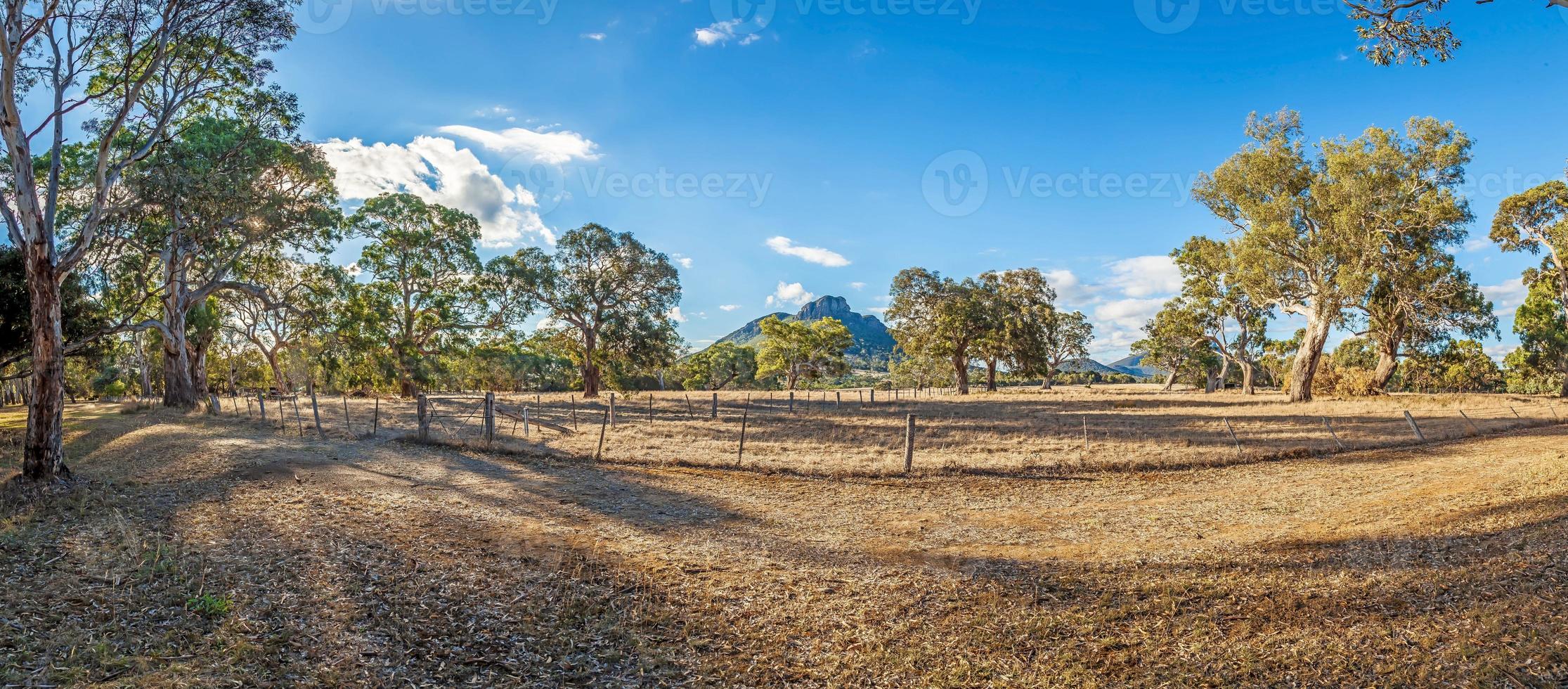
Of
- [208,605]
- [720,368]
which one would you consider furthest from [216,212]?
[720,368]

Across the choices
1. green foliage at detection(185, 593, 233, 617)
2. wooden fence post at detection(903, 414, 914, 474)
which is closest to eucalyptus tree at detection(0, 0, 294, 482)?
green foliage at detection(185, 593, 233, 617)

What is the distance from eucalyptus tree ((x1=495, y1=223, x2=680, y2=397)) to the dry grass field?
81.7 feet

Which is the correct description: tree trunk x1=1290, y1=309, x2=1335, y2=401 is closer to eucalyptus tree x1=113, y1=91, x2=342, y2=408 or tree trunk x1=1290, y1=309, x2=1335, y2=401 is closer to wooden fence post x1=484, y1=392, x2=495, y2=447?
wooden fence post x1=484, y1=392, x2=495, y2=447

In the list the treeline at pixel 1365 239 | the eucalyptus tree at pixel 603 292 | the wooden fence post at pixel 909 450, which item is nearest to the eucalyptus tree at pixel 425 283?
the eucalyptus tree at pixel 603 292

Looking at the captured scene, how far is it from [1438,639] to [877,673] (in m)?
4.87

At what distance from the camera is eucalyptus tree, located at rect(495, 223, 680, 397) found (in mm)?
37812

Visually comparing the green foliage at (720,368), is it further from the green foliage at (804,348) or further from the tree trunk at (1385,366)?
the tree trunk at (1385,366)

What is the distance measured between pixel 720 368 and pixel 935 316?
122 feet

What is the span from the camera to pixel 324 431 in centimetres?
2020

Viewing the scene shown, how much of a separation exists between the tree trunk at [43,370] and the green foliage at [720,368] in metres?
65.8

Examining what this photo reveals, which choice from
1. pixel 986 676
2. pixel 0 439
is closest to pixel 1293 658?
pixel 986 676

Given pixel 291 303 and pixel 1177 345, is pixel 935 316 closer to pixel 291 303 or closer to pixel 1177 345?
pixel 1177 345

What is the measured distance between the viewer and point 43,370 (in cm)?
955

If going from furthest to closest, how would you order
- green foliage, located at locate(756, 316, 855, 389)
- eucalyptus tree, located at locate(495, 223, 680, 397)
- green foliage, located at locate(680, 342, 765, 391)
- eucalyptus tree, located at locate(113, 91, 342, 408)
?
green foliage, located at locate(680, 342, 765, 391), green foliage, located at locate(756, 316, 855, 389), eucalyptus tree, located at locate(495, 223, 680, 397), eucalyptus tree, located at locate(113, 91, 342, 408)
